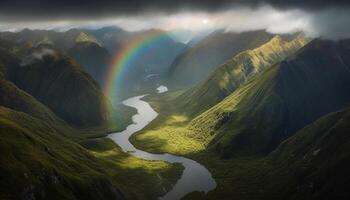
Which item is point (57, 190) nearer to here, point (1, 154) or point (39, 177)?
point (39, 177)

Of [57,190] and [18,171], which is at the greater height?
[18,171]

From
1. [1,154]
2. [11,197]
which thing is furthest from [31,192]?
[1,154]

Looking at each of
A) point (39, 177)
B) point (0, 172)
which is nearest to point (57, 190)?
point (39, 177)

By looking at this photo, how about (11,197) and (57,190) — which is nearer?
(11,197)

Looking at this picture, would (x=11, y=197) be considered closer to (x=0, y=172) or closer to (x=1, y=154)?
(x=0, y=172)

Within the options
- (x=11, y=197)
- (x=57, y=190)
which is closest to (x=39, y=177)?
(x=57, y=190)

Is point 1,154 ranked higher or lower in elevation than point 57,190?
higher

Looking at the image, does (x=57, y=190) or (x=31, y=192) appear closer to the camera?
(x=31, y=192)

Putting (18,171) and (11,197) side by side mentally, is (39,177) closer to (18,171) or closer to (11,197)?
(18,171)
